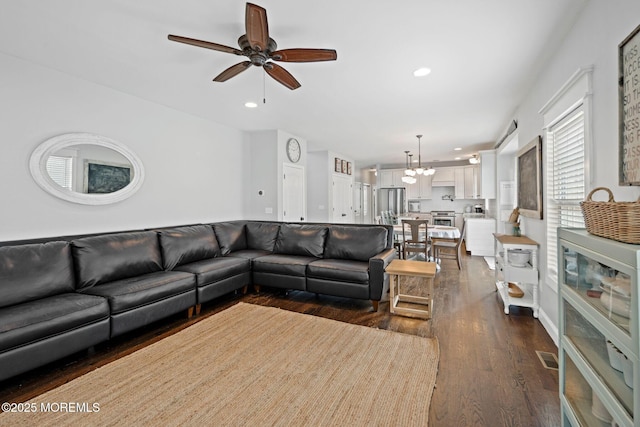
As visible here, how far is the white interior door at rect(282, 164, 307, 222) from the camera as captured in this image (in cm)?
549

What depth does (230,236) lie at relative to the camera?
4.34 meters

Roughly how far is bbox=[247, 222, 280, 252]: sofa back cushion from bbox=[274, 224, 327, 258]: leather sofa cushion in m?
0.12

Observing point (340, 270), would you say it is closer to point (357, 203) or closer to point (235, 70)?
point (235, 70)

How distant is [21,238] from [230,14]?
2857 mm

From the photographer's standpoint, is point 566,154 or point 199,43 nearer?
point 199,43

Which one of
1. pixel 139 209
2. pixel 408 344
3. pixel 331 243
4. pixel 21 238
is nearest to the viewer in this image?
pixel 408 344

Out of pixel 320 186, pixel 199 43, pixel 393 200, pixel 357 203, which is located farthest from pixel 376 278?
pixel 393 200

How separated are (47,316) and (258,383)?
5.21 feet

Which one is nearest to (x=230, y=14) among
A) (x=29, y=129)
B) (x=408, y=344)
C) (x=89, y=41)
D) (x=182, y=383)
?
(x=89, y=41)

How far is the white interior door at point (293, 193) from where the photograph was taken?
216 inches

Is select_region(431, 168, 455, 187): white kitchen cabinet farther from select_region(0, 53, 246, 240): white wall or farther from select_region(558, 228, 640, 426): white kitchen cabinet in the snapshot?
select_region(558, 228, 640, 426): white kitchen cabinet

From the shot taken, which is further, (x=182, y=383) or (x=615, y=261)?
(x=182, y=383)

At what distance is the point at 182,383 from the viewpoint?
193 cm

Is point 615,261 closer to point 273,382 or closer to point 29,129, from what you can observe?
point 273,382
